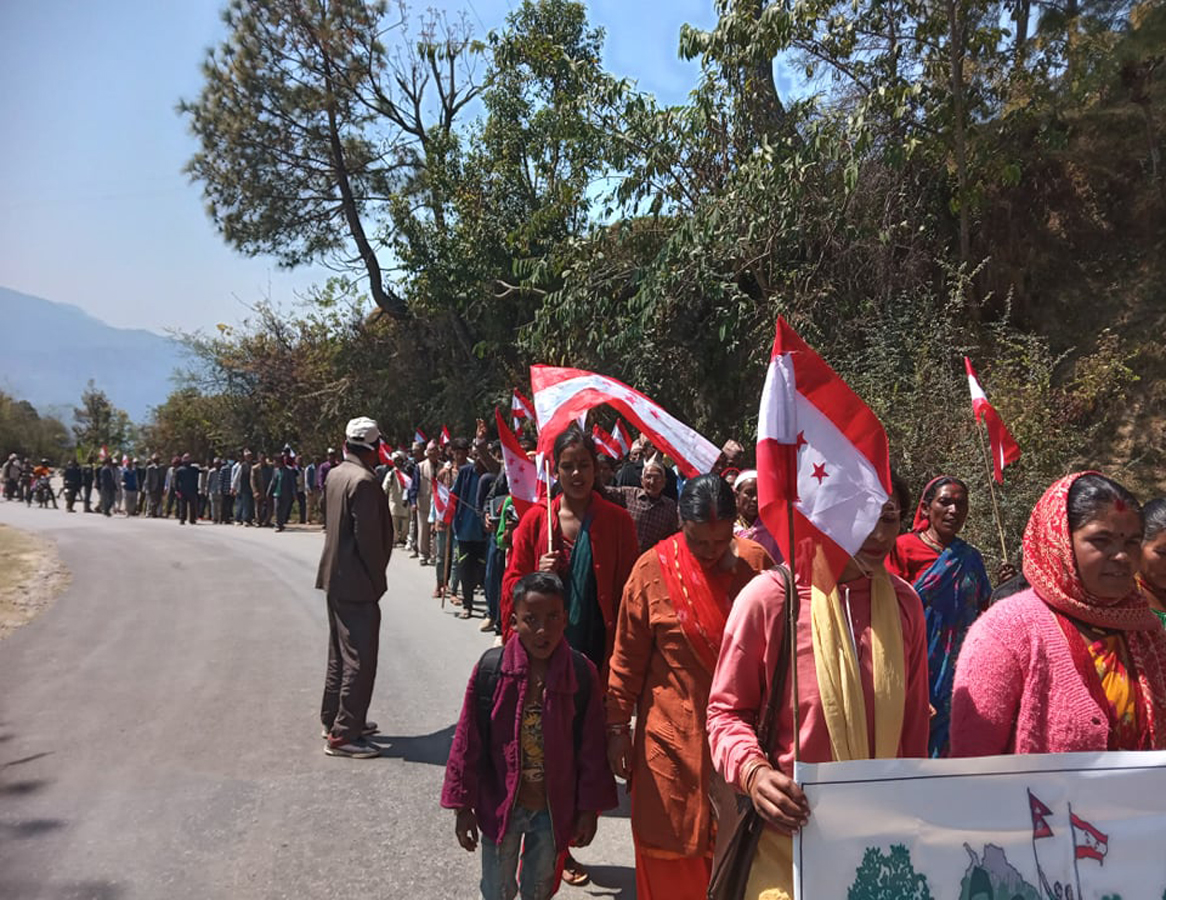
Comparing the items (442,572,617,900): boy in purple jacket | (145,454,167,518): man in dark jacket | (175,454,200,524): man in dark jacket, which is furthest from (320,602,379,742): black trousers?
(145,454,167,518): man in dark jacket

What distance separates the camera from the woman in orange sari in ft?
10.9

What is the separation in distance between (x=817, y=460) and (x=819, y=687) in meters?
0.60

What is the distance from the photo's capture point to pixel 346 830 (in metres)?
4.89

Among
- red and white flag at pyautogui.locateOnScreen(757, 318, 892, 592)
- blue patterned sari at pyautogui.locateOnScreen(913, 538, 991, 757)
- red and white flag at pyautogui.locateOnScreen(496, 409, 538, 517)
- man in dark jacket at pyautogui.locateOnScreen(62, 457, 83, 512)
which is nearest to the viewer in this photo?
red and white flag at pyautogui.locateOnScreen(757, 318, 892, 592)

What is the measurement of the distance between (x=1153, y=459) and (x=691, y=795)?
10.0 m

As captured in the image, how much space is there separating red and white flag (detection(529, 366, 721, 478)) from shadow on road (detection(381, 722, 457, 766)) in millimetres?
2439

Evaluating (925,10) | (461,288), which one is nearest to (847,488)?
(925,10)

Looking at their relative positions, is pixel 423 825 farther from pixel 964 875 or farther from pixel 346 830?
pixel 964 875

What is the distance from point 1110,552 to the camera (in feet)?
7.65

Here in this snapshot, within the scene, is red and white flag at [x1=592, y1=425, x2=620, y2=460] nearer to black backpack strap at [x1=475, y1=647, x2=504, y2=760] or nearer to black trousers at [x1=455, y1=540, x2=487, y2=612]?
black trousers at [x1=455, y1=540, x2=487, y2=612]

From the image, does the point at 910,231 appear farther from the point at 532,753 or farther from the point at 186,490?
the point at 186,490

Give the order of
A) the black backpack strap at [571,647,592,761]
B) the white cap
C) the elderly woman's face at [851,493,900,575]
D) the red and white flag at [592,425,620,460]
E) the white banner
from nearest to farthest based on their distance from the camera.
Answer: the white banner
the elderly woman's face at [851,493,900,575]
the black backpack strap at [571,647,592,761]
the white cap
the red and white flag at [592,425,620,460]

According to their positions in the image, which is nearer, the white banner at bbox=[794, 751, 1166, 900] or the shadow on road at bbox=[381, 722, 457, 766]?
the white banner at bbox=[794, 751, 1166, 900]

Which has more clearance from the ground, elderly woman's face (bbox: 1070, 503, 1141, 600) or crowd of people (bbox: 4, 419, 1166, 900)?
elderly woman's face (bbox: 1070, 503, 1141, 600)
